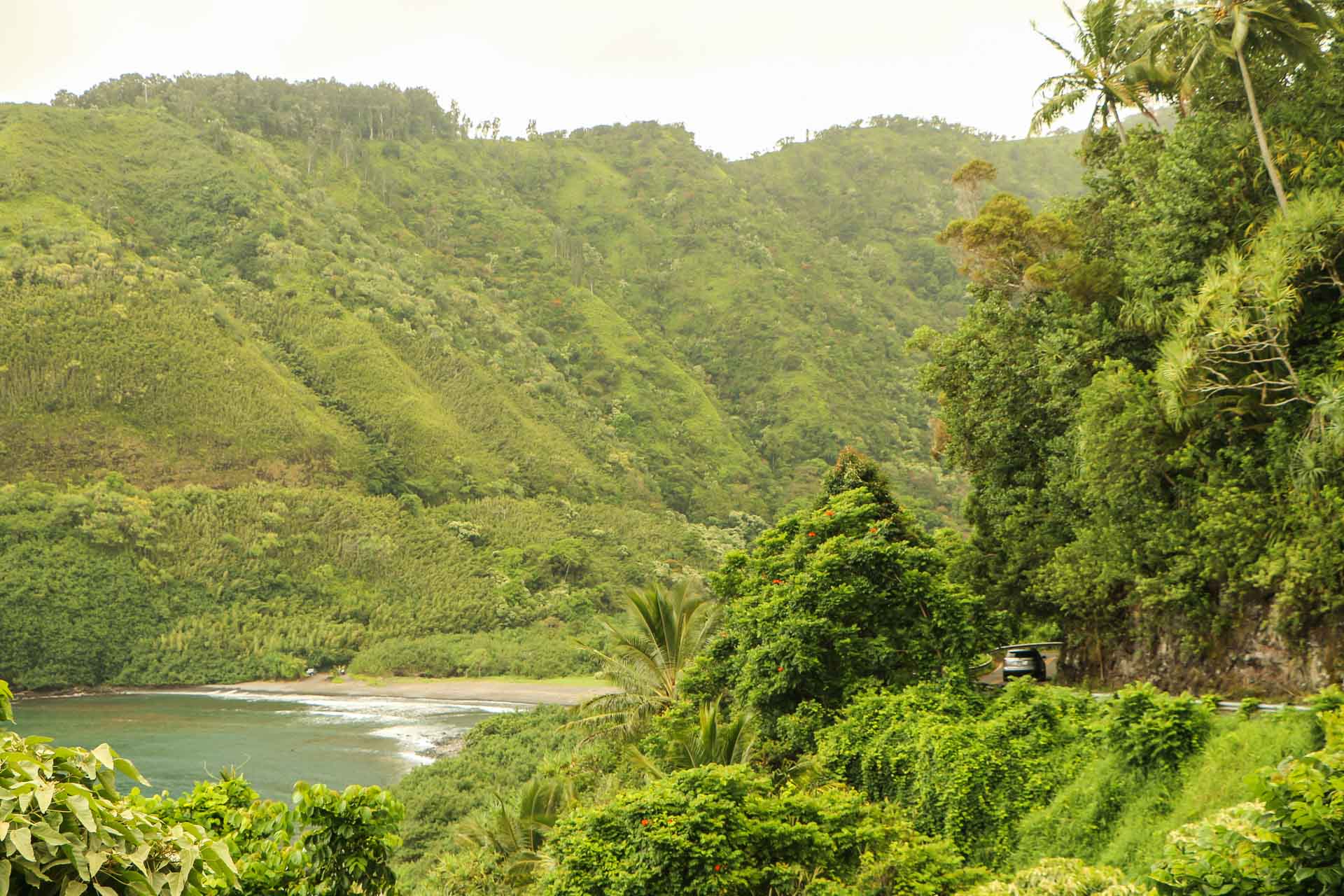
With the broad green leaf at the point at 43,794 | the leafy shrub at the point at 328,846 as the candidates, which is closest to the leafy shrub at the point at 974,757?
the leafy shrub at the point at 328,846

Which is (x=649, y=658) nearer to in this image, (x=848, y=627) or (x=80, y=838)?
(x=848, y=627)

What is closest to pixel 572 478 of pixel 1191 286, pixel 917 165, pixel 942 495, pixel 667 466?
pixel 667 466

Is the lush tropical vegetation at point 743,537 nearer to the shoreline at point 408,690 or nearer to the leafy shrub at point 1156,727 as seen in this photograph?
the leafy shrub at point 1156,727

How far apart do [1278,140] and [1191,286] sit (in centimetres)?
280

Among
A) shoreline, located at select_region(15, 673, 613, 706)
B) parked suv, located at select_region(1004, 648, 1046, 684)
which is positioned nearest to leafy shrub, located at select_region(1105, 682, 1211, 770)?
parked suv, located at select_region(1004, 648, 1046, 684)

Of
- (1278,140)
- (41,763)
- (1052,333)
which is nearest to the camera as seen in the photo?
(41,763)

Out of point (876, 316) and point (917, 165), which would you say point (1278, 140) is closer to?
point (876, 316)

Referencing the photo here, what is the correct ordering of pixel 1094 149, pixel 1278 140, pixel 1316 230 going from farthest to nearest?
1. pixel 1094 149
2. pixel 1278 140
3. pixel 1316 230

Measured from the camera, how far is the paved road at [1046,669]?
2253cm

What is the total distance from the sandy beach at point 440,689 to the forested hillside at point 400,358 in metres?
2.62

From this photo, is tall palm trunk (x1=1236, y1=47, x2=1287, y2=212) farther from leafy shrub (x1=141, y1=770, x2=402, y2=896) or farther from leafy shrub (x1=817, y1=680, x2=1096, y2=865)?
leafy shrub (x1=141, y1=770, x2=402, y2=896)

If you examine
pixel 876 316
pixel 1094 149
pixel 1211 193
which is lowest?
pixel 1211 193

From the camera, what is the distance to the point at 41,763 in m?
3.90

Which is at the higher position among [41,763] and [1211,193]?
[1211,193]
